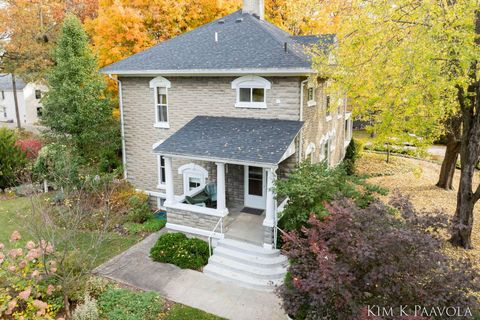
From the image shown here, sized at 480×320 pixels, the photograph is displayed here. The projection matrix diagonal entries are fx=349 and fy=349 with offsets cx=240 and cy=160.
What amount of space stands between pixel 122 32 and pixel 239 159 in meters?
14.0

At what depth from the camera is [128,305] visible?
930 cm

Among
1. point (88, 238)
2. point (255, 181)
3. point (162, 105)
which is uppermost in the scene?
point (162, 105)

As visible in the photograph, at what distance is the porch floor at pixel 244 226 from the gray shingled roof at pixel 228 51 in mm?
5689

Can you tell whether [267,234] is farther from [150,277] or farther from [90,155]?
[90,155]

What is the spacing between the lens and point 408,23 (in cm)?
1125

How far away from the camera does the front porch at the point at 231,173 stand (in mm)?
11469

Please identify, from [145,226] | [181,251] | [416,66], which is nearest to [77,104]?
[145,226]

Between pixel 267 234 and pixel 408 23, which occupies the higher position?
pixel 408 23

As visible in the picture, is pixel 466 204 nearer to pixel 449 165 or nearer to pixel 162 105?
pixel 449 165

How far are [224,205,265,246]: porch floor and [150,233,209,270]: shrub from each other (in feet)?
3.48

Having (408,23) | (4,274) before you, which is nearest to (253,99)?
(408,23)

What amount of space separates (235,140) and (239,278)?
4.70 metres

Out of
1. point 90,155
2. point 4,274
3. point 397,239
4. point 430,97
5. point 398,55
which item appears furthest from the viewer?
point 90,155

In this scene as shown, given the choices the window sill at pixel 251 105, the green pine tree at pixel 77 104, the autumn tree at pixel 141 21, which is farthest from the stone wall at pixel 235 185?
the autumn tree at pixel 141 21
